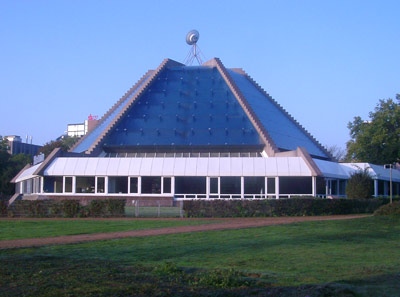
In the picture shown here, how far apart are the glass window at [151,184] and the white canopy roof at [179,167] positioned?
49.8 inches

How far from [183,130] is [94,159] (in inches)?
432

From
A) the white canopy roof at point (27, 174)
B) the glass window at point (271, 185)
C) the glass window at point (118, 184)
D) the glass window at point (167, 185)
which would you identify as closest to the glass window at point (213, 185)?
the glass window at point (167, 185)

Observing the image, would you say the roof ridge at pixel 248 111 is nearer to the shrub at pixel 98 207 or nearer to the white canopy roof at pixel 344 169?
the white canopy roof at pixel 344 169

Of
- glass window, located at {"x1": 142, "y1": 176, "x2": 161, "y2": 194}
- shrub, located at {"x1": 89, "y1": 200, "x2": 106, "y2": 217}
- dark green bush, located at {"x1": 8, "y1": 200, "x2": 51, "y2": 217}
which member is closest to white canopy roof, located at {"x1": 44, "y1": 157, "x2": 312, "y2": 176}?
glass window, located at {"x1": 142, "y1": 176, "x2": 161, "y2": 194}

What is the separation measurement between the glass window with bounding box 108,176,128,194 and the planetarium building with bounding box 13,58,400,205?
97mm

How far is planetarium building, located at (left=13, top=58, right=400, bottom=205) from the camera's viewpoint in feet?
156

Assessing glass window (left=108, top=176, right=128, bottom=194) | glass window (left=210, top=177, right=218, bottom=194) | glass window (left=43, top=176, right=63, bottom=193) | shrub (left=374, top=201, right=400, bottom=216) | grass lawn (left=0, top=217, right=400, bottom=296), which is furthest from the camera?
glass window (left=43, top=176, right=63, bottom=193)

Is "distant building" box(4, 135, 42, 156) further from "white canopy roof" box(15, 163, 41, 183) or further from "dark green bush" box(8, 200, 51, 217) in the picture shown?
"dark green bush" box(8, 200, 51, 217)

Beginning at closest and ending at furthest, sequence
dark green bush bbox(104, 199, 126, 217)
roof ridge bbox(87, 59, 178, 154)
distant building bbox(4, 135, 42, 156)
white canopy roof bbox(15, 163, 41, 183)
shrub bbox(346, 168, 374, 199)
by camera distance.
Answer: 1. dark green bush bbox(104, 199, 126, 217)
2. shrub bbox(346, 168, 374, 199)
3. white canopy roof bbox(15, 163, 41, 183)
4. roof ridge bbox(87, 59, 178, 154)
5. distant building bbox(4, 135, 42, 156)

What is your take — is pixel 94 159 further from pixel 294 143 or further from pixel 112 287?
pixel 112 287

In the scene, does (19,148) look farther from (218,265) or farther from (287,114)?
(218,265)

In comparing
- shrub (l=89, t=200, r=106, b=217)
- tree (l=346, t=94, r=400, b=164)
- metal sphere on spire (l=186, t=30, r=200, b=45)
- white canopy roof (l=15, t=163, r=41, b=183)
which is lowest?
shrub (l=89, t=200, r=106, b=217)

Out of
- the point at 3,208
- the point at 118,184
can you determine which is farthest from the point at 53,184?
the point at 3,208

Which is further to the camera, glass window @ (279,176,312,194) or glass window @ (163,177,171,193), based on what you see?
glass window @ (163,177,171,193)
